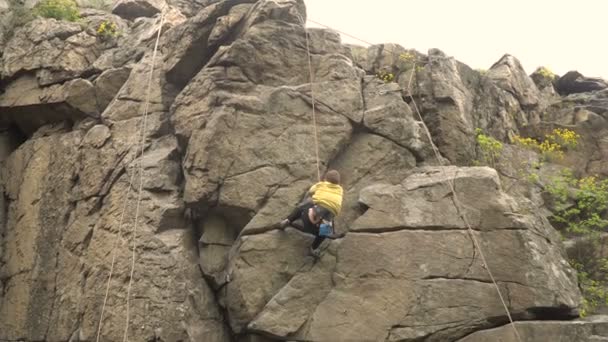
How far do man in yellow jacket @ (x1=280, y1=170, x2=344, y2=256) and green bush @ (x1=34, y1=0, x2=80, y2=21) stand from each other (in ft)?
32.8

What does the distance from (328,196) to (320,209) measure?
27 centimetres

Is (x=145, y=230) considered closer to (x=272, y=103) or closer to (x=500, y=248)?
(x=272, y=103)

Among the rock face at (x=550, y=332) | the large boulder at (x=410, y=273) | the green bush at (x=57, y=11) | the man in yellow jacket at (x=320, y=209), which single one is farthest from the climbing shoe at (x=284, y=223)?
the green bush at (x=57, y=11)

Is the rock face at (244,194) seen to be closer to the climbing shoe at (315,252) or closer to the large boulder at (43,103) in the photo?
the large boulder at (43,103)

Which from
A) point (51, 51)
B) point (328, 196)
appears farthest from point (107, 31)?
point (328, 196)

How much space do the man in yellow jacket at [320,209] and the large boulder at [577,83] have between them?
11572 millimetres

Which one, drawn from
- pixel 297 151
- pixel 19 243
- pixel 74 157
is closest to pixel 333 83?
pixel 297 151

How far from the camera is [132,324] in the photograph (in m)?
9.84

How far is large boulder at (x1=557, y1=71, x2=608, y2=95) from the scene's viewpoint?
17422 millimetres

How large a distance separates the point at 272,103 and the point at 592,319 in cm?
723

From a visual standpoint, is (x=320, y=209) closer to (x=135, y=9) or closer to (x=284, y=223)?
(x=284, y=223)

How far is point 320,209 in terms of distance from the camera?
9.70m

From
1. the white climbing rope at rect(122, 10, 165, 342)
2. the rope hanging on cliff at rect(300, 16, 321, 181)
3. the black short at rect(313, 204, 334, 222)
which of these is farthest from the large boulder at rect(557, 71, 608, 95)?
the white climbing rope at rect(122, 10, 165, 342)

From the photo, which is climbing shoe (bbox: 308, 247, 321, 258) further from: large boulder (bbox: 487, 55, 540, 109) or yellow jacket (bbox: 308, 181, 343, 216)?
large boulder (bbox: 487, 55, 540, 109)
